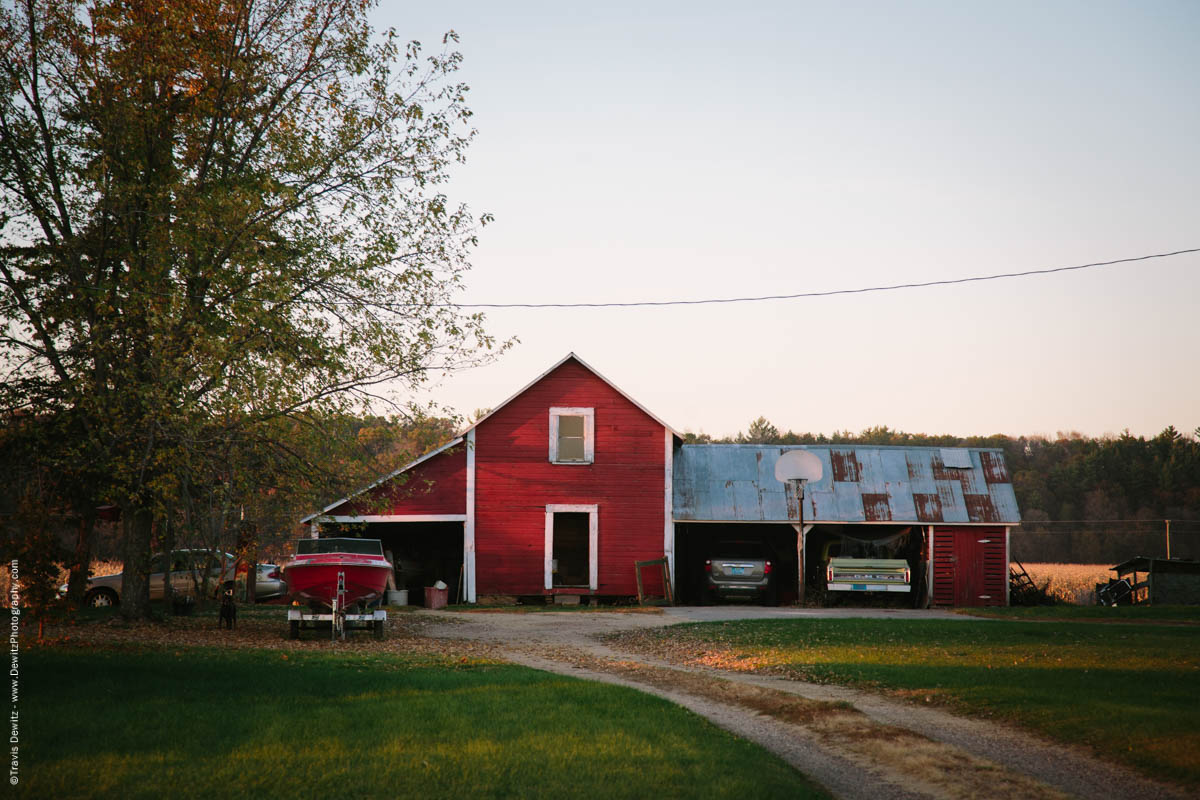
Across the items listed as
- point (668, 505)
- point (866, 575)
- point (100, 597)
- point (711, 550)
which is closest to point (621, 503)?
point (668, 505)

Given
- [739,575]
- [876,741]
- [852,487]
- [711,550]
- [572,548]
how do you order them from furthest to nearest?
[572,548] → [852,487] → [711,550] → [739,575] → [876,741]

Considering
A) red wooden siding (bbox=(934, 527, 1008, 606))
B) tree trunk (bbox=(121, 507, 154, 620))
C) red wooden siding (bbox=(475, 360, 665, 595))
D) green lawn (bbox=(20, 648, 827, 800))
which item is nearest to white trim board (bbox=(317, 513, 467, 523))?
red wooden siding (bbox=(475, 360, 665, 595))

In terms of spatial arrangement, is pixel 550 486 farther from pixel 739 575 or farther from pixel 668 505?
pixel 739 575

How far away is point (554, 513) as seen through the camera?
30016 mm

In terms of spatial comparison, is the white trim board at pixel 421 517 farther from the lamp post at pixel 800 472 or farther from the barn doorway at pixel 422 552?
the lamp post at pixel 800 472

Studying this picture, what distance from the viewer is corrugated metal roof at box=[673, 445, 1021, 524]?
98.7ft

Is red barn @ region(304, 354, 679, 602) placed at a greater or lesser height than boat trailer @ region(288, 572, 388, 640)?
greater

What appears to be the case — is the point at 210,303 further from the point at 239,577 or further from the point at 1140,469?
the point at 1140,469

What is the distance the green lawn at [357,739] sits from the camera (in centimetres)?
668

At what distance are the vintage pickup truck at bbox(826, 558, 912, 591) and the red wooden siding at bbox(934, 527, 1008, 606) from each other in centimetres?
213

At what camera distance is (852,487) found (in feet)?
102

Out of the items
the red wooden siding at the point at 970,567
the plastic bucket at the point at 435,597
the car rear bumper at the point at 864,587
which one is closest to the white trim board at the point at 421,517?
the plastic bucket at the point at 435,597

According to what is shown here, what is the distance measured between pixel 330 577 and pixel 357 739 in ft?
36.4

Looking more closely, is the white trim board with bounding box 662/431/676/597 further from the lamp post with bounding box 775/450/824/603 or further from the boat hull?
the boat hull
